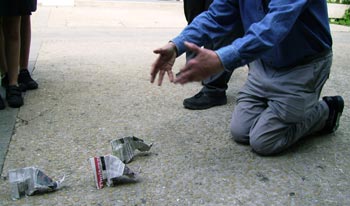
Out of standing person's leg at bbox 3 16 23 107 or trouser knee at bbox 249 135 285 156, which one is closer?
trouser knee at bbox 249 135 285 156

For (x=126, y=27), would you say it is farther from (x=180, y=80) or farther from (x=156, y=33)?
(x=180, y=80)

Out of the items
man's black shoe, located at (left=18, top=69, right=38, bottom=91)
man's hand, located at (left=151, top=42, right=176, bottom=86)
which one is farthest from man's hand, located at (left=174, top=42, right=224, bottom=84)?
man's black shoe, located at (left=18, top=69, right=38, bottom=91)

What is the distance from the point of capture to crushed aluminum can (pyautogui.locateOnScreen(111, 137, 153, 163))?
2.28 meters

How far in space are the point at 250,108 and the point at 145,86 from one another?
1.35m

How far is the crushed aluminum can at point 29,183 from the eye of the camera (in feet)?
6.21

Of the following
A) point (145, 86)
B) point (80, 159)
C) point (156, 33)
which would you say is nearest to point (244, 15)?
point (80, 159)

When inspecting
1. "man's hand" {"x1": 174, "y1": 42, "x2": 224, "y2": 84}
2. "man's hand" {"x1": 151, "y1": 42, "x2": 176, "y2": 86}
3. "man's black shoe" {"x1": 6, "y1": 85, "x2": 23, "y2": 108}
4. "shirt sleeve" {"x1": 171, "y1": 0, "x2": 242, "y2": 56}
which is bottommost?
"man's black shoe" {"x1": 6, "y1": 85, "x2": 23, "y2": 108}

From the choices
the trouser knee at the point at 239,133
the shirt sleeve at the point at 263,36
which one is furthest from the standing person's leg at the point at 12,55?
the shirt sleeve at the point at 263,36

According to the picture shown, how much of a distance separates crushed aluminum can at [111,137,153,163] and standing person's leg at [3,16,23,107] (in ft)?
3.68

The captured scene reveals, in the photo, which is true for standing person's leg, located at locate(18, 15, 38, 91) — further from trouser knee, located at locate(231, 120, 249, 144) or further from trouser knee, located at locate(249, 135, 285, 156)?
trouser knee, located at locate(249, 135, 285, 156)

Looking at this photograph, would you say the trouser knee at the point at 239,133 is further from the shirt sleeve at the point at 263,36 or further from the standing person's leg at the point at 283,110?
the shirt sleeve at the point at 263,36

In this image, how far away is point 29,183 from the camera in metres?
1.92

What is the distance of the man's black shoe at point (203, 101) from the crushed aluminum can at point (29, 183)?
56.8 inches

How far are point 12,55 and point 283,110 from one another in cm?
207
